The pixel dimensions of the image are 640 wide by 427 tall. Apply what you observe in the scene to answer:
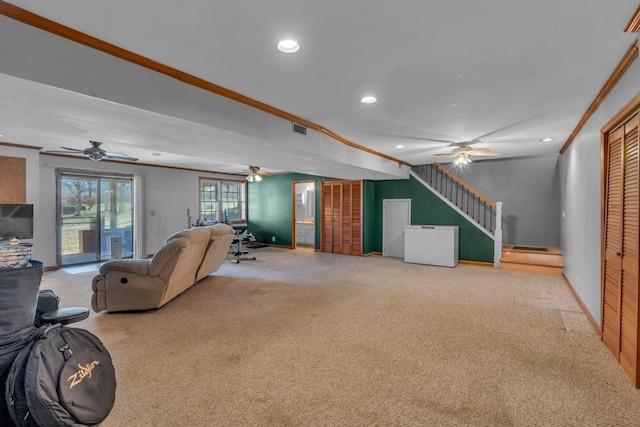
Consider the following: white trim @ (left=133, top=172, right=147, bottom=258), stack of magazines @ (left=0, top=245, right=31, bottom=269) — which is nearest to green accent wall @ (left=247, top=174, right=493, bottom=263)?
white trim @ (left=133, top=172, right=147, bottom=258)

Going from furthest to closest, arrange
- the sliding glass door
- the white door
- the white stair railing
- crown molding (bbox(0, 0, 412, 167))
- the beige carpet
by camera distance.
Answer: the white door
the white stair railing
the sliding glass door
the beige carpet
crown molding (bbox(0, 0, 412, 167))

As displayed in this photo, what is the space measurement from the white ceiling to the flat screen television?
2831mm

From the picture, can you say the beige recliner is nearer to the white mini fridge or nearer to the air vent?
the air vent

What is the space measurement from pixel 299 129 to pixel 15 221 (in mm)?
4831

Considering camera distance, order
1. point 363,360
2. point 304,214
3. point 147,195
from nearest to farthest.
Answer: point 363,360 → point 147,195 → point 304,214

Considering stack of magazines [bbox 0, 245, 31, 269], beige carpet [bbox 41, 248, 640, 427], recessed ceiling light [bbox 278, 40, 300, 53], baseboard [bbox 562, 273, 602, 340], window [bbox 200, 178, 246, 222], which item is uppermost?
recessed ceiling light [bbox 278, 40, 300, 53]

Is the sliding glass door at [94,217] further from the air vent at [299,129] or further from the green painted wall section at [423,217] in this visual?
the green painted wall section at [423,217]

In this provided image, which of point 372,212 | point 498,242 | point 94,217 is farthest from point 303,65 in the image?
point 94,217

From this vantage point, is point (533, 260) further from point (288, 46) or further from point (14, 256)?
point (14, 256)

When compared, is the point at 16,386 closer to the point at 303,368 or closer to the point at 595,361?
the point at 303,368

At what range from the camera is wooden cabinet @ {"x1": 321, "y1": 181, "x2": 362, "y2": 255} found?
8422 millimetres

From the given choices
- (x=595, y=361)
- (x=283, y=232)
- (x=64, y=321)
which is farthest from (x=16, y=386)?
(x=283, y=232)

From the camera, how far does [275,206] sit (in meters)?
9.98

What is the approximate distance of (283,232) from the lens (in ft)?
32.1
